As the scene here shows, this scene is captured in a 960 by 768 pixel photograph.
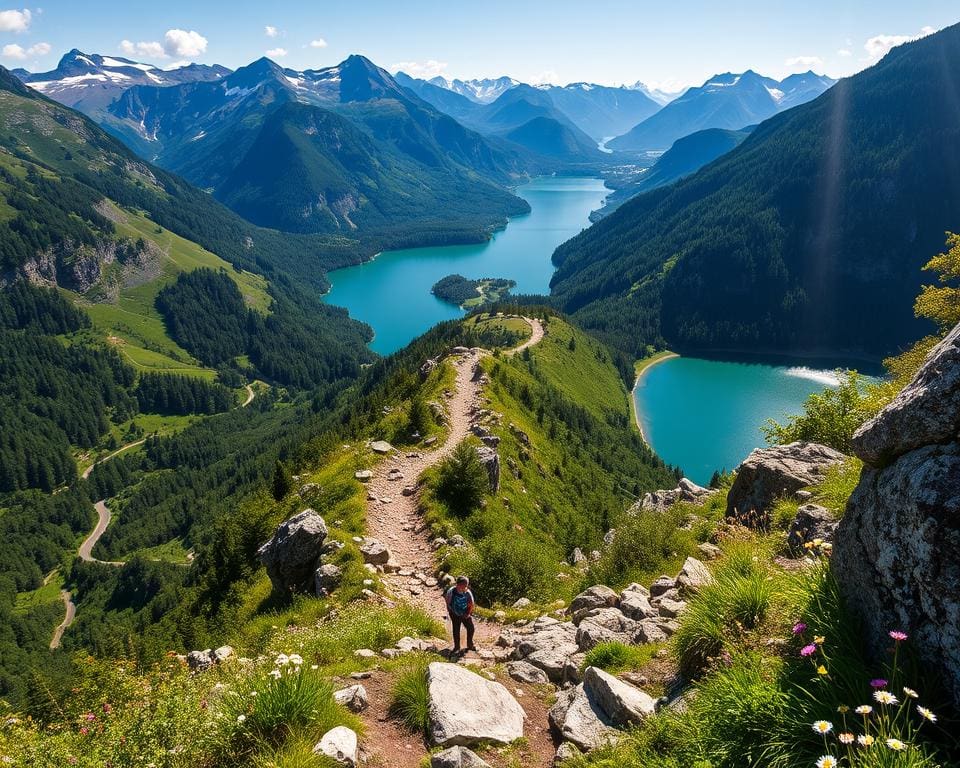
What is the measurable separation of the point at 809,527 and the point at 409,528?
2138 cm

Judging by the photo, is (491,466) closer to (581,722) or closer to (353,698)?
(353,698)

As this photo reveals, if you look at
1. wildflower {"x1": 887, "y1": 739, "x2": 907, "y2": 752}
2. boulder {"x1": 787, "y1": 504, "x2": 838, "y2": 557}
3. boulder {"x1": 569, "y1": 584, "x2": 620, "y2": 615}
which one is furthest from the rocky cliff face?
boulder {"x1": 569, "y1": 584, "x2": 620, "y2": 615}

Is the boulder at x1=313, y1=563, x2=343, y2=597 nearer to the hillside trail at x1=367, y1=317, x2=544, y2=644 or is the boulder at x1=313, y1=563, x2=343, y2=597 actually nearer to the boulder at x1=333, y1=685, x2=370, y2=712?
the hillside trail at x1=367, y1=317, x2=544, y2=644

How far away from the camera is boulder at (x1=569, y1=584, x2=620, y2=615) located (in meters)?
17.9

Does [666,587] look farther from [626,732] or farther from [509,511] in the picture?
[509,511]

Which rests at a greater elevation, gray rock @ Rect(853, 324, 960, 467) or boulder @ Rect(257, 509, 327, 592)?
gray rock @ Rect(853, 324, 960, 467)

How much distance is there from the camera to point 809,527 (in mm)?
14352

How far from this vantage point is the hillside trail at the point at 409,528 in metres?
22.9

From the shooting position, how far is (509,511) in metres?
40.2

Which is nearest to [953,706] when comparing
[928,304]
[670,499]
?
[670,499]

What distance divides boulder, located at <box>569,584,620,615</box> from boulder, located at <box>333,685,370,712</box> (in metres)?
8.43

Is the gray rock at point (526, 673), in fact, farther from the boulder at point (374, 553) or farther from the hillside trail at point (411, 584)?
the boulder at point (374, 553)

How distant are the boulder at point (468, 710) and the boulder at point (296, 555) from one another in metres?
14.7

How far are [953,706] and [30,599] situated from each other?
205566 millimetres
